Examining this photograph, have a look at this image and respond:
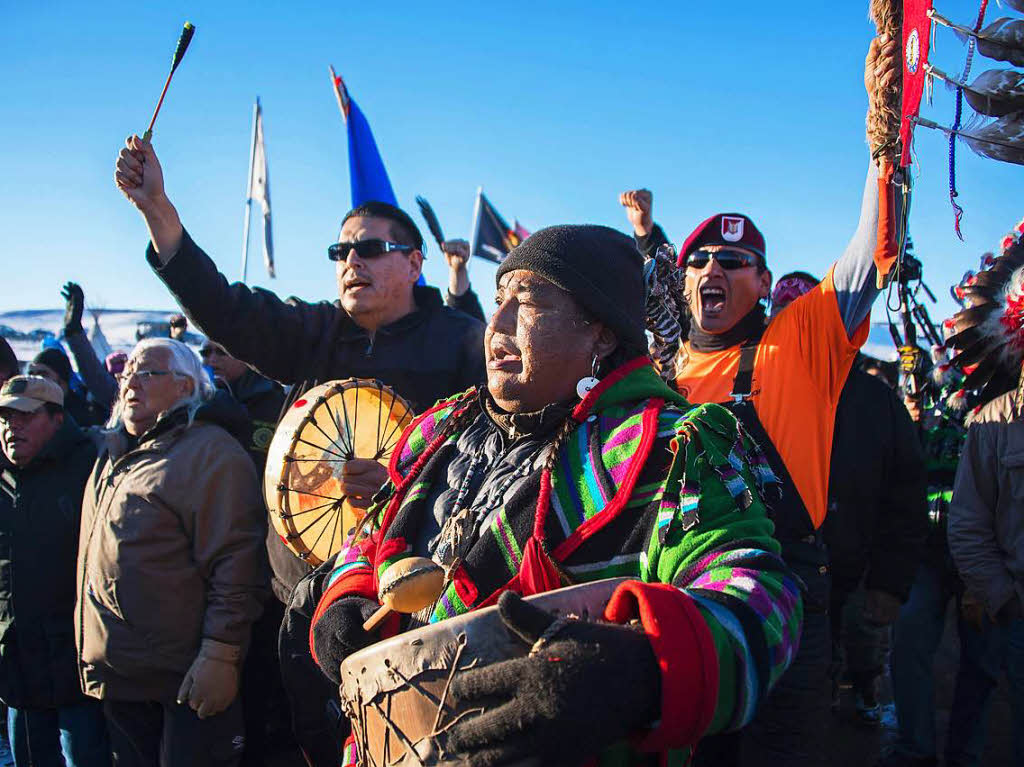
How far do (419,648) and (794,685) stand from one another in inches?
75.8

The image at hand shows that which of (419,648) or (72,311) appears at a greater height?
(72,311)

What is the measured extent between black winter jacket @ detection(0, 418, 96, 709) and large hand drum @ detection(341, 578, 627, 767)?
310 cm

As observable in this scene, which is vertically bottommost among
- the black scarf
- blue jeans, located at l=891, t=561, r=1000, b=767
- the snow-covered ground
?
blue jeans, located at l=891, t=561, r=1000, b=767

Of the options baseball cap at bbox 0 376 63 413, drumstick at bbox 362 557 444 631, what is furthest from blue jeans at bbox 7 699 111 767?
drumstick at bbox 362 557 444 631

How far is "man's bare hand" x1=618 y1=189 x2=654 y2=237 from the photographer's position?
3.95 metres

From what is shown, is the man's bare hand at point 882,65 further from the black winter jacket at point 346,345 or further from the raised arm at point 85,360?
the raised arm at point 85,360

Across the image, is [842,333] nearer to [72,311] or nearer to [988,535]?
[988,535]

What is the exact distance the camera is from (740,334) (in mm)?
3316

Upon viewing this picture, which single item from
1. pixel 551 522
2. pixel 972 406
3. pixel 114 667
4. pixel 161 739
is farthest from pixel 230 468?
pixel 972 406

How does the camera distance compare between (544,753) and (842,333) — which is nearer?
(544,753)

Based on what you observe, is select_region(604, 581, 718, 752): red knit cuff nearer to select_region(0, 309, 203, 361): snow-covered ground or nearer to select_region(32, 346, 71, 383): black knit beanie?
select_region(32, 346, 71, 383): black knit beanie

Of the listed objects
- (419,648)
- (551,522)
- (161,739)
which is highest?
(551,522)

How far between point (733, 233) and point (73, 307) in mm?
5596

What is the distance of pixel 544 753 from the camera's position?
1.08 meters
